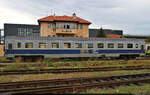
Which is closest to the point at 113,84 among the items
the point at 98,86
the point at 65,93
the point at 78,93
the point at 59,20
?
the point at 98,86

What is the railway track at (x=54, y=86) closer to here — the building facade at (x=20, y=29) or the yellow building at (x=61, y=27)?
the yellow building at (x=61, y=27)

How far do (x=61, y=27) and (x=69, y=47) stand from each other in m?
15.9

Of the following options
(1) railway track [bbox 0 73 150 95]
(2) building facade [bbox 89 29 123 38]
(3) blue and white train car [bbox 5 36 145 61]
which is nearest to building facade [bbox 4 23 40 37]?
(2) building facade [bbox 89 29 123 38]

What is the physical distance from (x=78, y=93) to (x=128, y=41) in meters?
17.0

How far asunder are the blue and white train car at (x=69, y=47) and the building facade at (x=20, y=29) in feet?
116

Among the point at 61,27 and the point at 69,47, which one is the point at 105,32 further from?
the point at 69,47

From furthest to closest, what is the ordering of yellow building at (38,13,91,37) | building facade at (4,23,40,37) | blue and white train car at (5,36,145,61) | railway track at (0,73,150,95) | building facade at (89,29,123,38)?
building facade at (89,29,123,38), building facade at (4,23,40,37), yellow building at (38,13,91,37), blue and white train car at (5,36,145,61), railway track at (0,73,150,95)

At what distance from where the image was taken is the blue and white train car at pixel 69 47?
1642 centimetres

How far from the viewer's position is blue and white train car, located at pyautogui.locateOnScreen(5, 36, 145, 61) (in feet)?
53.9

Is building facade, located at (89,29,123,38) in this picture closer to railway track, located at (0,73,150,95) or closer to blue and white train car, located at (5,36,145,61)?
blue and white train car, located at (5,36,145,61)

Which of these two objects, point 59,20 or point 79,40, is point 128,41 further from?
point 59,20

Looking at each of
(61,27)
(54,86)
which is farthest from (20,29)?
(54,86)

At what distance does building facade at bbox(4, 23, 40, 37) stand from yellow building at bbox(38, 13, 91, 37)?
18.0 meters

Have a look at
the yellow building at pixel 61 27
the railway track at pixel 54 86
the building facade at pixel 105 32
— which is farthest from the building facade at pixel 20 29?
the railway track at pixel 54 86
